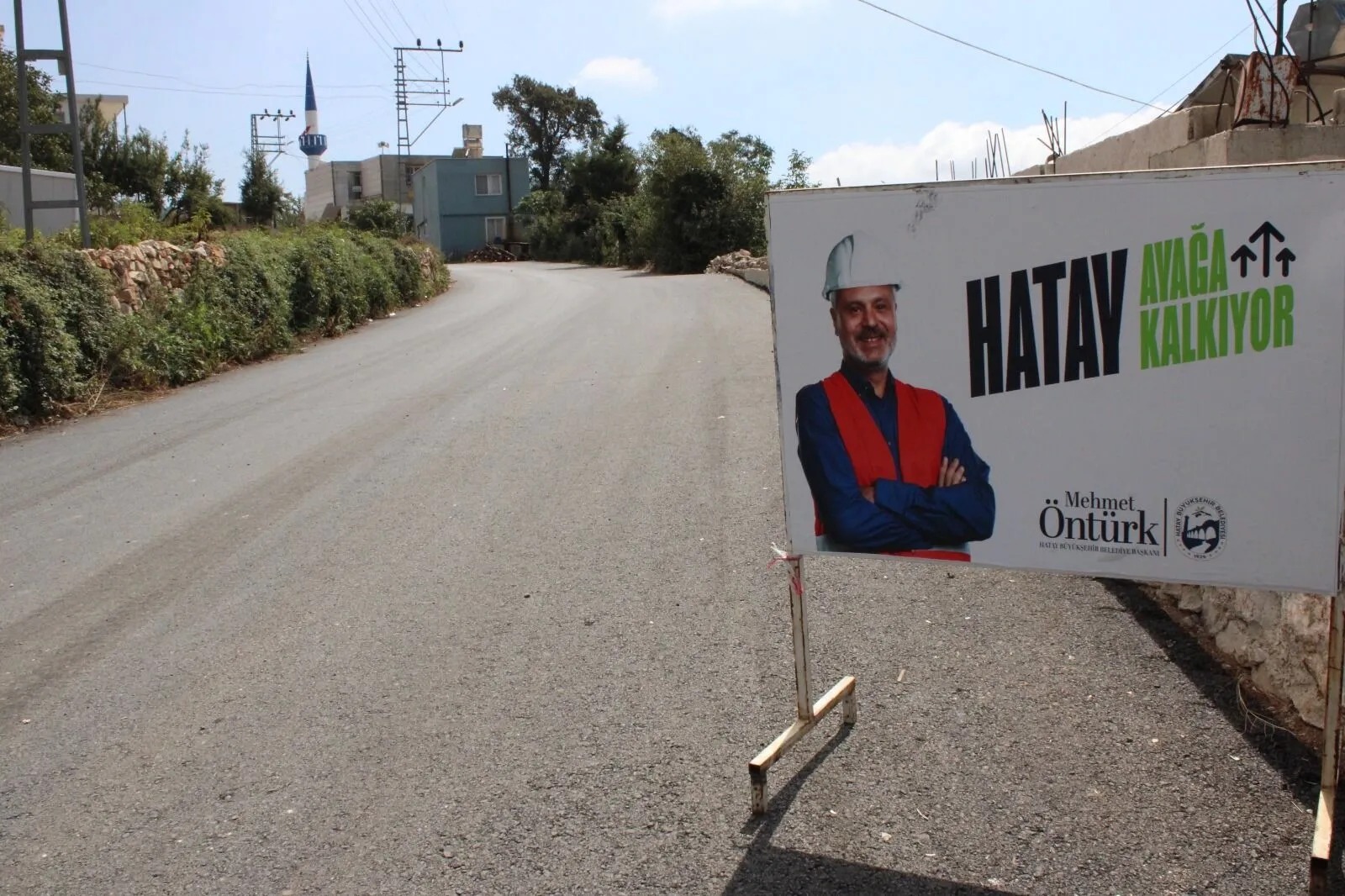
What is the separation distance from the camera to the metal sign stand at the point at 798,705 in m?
3.66

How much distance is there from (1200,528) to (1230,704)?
4.04 ft

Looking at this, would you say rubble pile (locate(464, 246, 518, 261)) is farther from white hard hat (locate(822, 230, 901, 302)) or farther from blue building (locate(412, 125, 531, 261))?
white hard hat (locate(822, 230, 901, 302))

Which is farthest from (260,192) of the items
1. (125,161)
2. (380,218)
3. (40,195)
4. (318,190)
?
(318,190)

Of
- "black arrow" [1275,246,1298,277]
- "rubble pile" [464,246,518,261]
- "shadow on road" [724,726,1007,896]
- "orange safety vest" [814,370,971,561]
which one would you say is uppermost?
"rubble pile" [464,246,518,261]

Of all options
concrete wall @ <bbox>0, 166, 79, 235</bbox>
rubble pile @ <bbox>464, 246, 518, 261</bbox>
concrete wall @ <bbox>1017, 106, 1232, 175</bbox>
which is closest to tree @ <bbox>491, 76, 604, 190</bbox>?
rubble pile @ <bbox>464, 246, 518, 261</bbox>

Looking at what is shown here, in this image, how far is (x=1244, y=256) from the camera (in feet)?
Result: 10.2

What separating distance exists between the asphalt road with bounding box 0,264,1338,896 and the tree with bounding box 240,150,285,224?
48777 millimetres

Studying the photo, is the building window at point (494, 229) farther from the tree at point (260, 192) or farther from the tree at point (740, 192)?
the tree at point (740, 192)

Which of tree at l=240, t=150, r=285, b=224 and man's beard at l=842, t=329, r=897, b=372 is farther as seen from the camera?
tree at l=240, t=150, r=285, b=224

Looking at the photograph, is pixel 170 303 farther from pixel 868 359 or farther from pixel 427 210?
pixel 427 210

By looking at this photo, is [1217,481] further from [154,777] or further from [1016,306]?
[154,777]

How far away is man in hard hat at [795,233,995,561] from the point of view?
11.8ft

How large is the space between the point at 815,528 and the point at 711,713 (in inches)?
39.5

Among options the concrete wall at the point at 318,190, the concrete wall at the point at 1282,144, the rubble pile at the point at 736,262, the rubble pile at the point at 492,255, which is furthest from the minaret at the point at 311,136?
the concrete wall at the point at 1282,144
